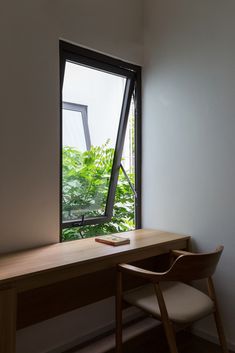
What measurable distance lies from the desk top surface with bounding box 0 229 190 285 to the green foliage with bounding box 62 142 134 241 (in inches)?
10.2

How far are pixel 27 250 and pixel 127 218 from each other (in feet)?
3.55

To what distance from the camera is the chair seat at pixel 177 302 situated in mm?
1794

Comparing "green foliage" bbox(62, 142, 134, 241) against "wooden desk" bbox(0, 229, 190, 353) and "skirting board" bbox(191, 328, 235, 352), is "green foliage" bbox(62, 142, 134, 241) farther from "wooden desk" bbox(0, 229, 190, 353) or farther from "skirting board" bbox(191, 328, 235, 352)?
A: "skirting board" bbox(191, 328, 235, 352)

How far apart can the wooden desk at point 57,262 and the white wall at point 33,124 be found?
21cm

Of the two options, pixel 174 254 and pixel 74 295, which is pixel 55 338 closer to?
pixel 74 295

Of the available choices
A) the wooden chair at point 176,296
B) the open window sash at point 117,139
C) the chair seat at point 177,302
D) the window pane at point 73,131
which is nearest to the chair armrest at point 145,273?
the wooden chair at point 176,296

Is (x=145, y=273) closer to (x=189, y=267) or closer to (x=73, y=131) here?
(x=189, y=267)

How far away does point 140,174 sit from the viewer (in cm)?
286

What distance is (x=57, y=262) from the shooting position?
1757mm

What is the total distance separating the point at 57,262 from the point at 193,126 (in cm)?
140

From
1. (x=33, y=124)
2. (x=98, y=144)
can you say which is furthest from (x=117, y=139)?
(x=33, y=124)

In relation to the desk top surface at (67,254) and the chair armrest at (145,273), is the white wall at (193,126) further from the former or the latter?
the chair armrest at (145,273)

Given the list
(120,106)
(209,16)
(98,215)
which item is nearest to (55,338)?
(98,215)

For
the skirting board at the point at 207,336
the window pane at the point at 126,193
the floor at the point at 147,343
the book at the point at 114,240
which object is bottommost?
the floor at the point at 147,343
